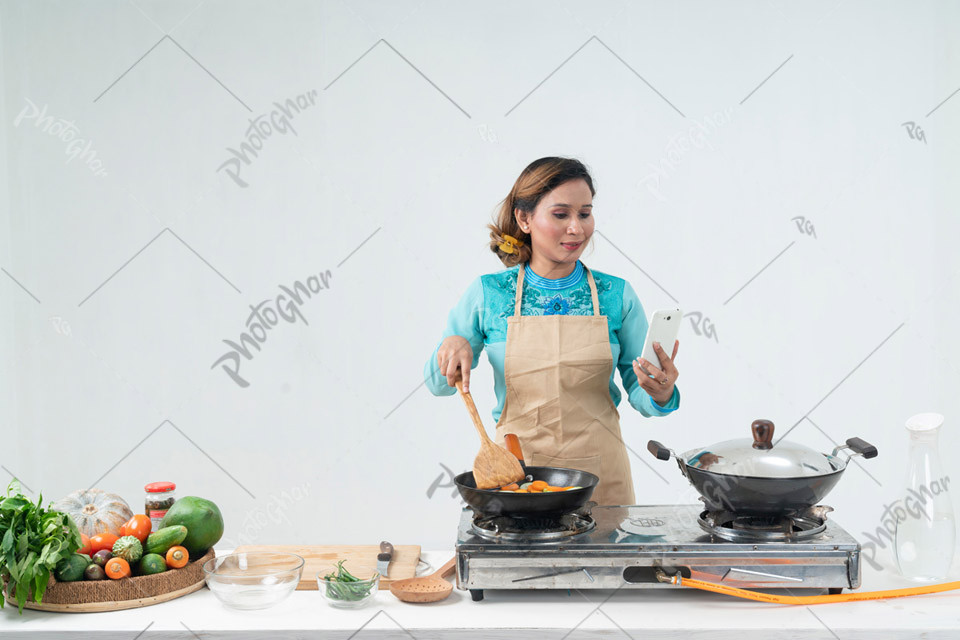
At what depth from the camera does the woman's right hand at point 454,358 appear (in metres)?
2.33

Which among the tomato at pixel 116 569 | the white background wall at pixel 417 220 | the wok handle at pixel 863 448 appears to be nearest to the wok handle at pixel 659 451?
the wok handle at pixel 863 448

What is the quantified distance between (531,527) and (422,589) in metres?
0.30

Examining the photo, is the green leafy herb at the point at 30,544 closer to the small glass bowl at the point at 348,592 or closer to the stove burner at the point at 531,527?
the small glass bowl at the point at 348,592

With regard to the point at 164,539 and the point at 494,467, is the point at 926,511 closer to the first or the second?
the point at 494,467

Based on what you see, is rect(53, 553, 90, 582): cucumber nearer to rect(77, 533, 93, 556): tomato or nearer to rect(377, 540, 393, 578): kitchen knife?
rect(77, 533, 93, 556): tomato

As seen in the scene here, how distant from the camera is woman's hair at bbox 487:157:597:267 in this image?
263cm

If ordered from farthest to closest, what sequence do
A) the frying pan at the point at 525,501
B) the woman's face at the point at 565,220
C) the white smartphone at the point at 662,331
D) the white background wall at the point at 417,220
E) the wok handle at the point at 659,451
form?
the white background wall at the point at 417,220 → the woman's face at the point at 565,220 → the white smartphone at the point at 662,331 → the wok handle at the point at 659,451 → the frying pan at the point at 525,501

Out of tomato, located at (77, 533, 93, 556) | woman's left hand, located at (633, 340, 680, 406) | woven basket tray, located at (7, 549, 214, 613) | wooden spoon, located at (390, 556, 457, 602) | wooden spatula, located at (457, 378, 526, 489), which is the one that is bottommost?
wooden spoon, located at (390, 556, 457, 602)

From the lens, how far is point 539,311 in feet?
8.86

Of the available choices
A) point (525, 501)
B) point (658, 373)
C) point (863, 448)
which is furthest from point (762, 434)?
point (525, 501)

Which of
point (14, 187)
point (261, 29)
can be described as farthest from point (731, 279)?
point (14, 187)

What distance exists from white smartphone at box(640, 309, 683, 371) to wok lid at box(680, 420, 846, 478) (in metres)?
0.40

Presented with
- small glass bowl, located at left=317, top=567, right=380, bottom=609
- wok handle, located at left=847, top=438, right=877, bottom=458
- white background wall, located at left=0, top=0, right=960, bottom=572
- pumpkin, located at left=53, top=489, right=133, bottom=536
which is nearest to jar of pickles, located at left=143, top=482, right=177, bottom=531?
pumpkin, located at left=53, top=489, right=133, bottom=536

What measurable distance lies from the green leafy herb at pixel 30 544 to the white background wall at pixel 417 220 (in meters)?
2.33
